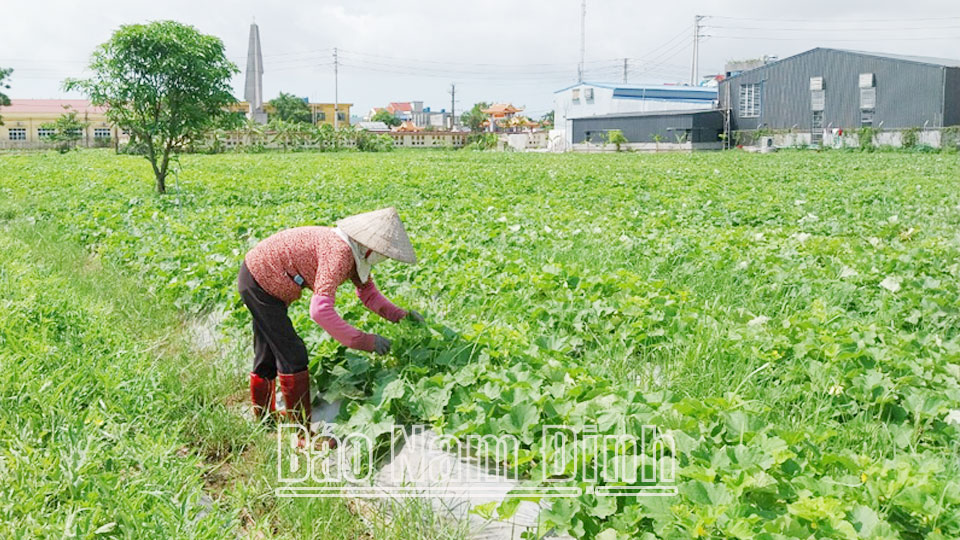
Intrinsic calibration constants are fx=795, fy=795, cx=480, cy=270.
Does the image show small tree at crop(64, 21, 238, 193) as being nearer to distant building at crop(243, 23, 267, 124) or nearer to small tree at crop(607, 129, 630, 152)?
small tree at crop(607, 129, 630, 152)

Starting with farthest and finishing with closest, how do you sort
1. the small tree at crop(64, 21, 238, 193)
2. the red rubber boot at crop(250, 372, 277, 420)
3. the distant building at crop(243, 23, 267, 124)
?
the distant building at crop(243, 23, 267, 124)
the small tree at crop(64, 21, 238, 193)
the red rubber boot at crop(250, 372, 277, 420)

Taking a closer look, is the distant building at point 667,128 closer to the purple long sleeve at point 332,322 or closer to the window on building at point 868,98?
the window on building at point 868,98

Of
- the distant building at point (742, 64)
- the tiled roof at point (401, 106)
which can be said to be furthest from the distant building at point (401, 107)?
the distant building at point (742, 64)

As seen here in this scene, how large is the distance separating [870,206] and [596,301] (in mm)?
7751

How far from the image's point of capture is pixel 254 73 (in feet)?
293

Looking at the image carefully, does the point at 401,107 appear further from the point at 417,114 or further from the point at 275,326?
the point at 275,326

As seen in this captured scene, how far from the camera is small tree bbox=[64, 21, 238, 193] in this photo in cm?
1437

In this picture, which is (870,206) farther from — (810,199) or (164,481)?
(164,481)

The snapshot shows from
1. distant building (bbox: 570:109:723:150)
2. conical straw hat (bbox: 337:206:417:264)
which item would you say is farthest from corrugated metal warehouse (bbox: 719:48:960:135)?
conical straw hat (bbox: 337:206:417:264)

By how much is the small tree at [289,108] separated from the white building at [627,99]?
30885 millimetres

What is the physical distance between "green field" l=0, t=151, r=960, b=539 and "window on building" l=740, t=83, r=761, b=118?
42442 millimetres

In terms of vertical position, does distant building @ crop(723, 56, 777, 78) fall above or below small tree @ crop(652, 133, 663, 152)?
above

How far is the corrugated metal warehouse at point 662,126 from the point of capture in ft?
159

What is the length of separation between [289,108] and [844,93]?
192ft
